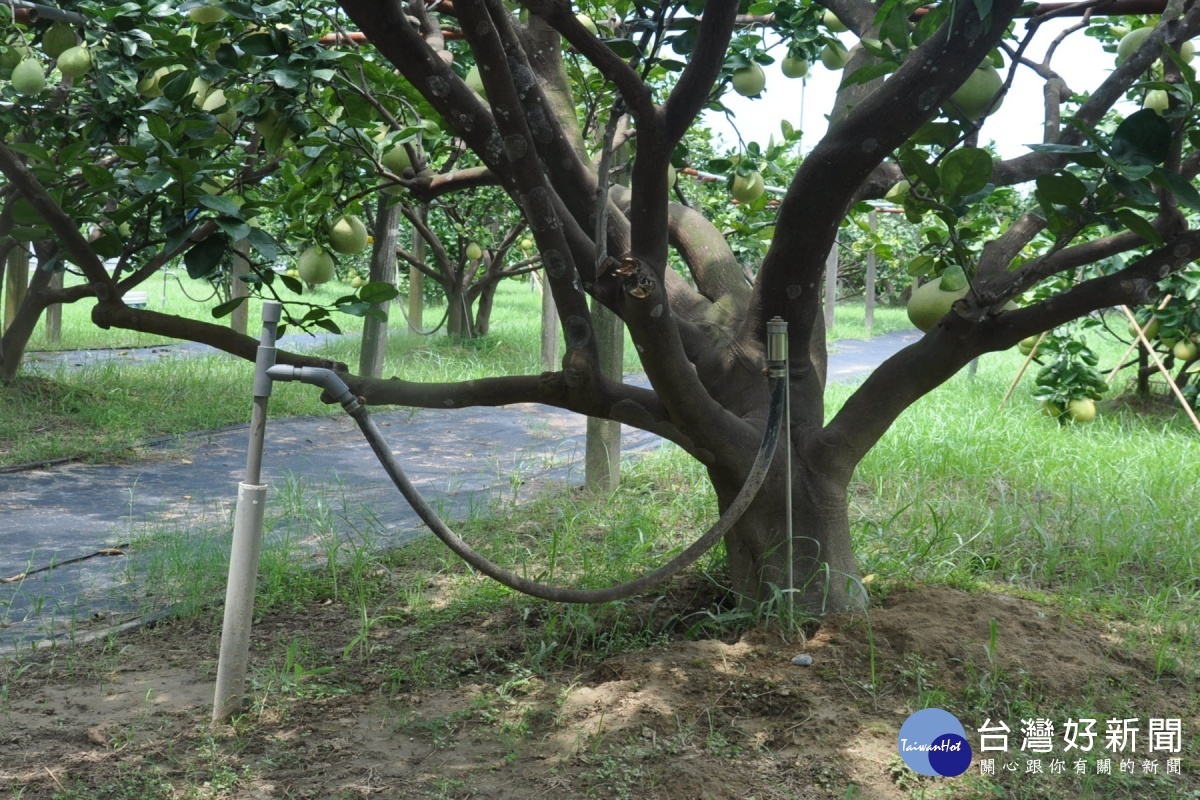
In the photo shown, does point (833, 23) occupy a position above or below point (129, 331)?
above

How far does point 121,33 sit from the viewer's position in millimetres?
3188

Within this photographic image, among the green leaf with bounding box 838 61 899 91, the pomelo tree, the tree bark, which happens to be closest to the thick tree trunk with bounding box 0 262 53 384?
the pomelo tree

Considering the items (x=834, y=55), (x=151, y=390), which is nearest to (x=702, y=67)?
(x=834, y=55)

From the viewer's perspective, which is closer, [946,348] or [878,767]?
[878,767]

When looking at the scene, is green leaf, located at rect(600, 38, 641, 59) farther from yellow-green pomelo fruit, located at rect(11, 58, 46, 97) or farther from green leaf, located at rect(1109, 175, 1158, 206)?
yellow-green pomelo fruit, located at rect(11, 58, 46, 97)

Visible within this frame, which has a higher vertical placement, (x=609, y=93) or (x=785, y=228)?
(x=609, y=93)

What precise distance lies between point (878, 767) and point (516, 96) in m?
1.47

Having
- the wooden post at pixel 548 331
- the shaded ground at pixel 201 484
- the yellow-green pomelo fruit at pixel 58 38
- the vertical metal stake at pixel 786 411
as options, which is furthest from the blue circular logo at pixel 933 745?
the wooden post at pixel 548 331

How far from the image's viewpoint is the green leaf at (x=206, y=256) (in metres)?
2.17

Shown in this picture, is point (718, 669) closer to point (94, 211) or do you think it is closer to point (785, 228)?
point (785, 228)

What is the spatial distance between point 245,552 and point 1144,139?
1902 millimetres

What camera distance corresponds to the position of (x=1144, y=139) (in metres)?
1.88

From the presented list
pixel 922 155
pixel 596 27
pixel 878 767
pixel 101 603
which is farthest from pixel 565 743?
pixel 596 27

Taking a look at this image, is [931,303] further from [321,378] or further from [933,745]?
[321,378]
